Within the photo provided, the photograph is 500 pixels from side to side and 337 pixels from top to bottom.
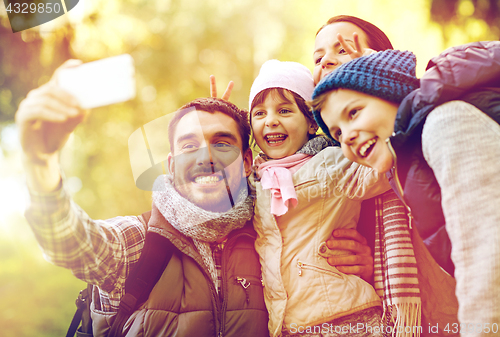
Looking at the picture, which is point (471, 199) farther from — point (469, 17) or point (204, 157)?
point (469, 17)

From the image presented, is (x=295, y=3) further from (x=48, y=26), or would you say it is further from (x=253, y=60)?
(x=48, y=26)

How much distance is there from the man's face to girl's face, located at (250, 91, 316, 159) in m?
0.14

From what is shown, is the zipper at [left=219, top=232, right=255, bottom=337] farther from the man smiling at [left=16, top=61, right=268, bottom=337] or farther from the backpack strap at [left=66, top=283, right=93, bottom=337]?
the backpack strap at [left=66, top=283, right=93, bottom=337]

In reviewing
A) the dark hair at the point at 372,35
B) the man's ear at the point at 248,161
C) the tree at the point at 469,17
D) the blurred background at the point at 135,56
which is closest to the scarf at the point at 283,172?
the man's ear at the point at 248,161

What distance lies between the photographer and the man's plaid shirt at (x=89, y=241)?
1.00m

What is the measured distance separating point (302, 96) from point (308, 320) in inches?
39.9

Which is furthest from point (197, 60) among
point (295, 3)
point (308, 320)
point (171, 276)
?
point (308, 320)

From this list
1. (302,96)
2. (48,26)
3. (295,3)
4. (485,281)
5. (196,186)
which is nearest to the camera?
(485,281)

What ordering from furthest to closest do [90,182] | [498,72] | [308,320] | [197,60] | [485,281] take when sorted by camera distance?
[197,60] < [90,182] < [308,320] < [498,72] < [485,281]

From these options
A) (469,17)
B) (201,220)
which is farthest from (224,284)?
(469,17)

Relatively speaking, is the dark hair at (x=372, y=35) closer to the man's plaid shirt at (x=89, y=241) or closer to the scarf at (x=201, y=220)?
the scarf at (x=201, y=220)

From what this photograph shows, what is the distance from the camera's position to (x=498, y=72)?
84 cm

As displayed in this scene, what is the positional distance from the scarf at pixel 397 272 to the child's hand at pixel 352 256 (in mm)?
45

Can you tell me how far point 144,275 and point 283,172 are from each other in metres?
0.70
